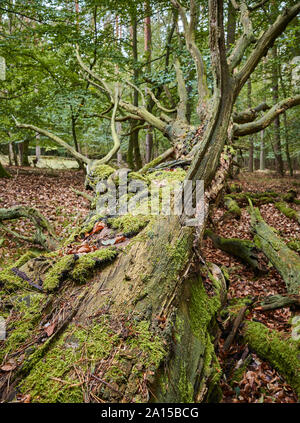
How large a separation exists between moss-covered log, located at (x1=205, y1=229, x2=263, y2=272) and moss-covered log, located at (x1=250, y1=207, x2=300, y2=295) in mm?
226

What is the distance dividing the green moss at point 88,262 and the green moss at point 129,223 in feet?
1.29

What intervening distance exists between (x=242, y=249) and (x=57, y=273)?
4.14 metres

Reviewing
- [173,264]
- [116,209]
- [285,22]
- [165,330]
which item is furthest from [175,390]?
[285,22]

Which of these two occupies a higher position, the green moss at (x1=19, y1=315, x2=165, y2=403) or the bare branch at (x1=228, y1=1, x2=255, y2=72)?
the bare branch at (x1=228, y1=1, x2=255, y2=72)

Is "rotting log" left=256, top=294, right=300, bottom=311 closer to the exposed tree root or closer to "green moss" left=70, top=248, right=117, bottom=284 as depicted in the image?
"green moss" left=70, top=248, right=117, bottom=284

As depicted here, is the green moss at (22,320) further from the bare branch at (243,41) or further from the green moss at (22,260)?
the bare branch at (243,41)

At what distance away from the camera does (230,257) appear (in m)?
5.38

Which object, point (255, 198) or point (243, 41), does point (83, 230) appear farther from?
point (255, 198)

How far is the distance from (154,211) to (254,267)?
3051 millimetres

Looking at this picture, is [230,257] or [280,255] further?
[230,257]

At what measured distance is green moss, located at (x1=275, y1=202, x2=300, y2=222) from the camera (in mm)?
6477

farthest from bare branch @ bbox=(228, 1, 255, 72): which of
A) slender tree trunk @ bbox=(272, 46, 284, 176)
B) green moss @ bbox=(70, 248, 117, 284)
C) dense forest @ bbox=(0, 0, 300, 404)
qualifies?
slender tree trunk @ bbox=(272, 46, 284, 176)

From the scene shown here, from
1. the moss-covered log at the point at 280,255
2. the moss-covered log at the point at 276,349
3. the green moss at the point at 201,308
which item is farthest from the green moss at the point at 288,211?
the green moss at the point at 201,308

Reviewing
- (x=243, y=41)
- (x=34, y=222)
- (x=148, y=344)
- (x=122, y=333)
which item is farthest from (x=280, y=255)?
(x=34, y=222)
